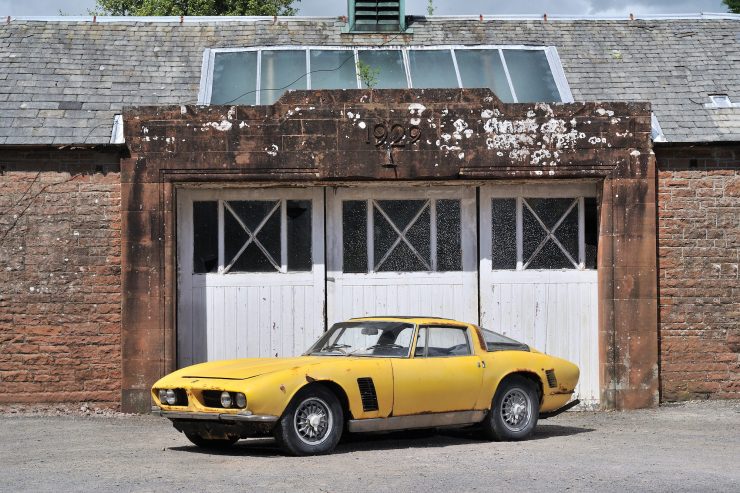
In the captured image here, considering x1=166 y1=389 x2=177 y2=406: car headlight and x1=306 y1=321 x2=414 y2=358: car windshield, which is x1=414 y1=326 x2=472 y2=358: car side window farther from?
x1=166 y1=389 x2=177 y2=406: car headlight

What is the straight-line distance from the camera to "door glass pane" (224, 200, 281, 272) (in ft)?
50.6

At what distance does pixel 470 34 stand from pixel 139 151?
588 cm

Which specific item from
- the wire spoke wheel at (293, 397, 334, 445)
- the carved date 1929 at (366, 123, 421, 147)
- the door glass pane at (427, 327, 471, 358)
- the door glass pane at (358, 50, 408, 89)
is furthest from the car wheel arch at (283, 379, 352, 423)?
the door glass pane at (358, 50, 408, 89)

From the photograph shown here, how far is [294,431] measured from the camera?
10.3 meters

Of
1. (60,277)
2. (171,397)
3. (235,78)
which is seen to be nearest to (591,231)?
(235,78)

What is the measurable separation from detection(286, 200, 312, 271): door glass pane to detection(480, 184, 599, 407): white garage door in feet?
7.50

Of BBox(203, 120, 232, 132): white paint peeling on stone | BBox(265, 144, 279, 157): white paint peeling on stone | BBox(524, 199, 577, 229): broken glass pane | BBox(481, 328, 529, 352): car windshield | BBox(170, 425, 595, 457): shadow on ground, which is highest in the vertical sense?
BBox(203, 120, 232, 132): white paint peeling on stone

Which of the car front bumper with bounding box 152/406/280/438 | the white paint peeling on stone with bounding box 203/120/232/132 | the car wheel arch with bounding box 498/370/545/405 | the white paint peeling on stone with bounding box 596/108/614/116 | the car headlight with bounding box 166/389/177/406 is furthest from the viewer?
the white paint peeling on stone with bounding box 596/108/614/116

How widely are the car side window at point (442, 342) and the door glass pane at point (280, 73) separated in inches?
218

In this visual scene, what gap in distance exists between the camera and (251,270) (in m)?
15.4

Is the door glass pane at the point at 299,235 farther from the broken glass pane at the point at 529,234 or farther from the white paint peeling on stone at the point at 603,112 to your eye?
the white paint peeling on stone at the point at 603,112

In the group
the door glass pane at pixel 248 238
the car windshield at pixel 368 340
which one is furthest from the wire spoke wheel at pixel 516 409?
the door glass pane at pixel 248 238

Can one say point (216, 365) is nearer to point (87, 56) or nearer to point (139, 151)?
point (139, 151)

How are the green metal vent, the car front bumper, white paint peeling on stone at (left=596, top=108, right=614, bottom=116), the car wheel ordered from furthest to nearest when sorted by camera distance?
the green metal vent, white paint peeling on stone at (left=596, top=108, right=614, bottom=116), the car wheel, the car front bumper
